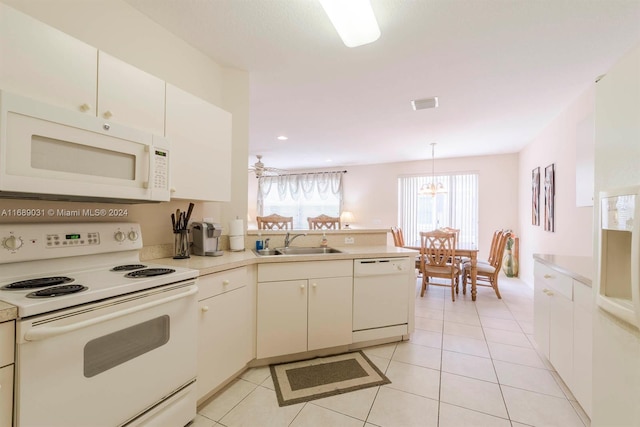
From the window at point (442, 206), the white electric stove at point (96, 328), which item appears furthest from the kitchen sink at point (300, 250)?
the window at point (442, 206)

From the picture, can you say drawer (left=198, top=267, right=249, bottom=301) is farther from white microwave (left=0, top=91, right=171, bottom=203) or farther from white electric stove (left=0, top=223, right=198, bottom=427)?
white microwave (left=0, top=91, right=171, bottom=203)

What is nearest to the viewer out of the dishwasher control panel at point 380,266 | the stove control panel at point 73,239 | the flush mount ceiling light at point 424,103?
the stove control panel at point 73,239

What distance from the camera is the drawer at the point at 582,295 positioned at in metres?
1.43

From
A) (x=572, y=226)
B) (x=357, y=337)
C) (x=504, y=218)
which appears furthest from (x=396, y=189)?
(x=357, y=337)

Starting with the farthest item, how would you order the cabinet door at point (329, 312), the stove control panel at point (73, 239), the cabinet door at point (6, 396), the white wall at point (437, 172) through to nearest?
the white wall at point (437, 172), the cabinet door at point (329, 312), the stove control panel at point (73, 239), the cabinet door at point (6, 396)

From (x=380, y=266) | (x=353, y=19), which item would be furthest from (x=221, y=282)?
(x=353, y=19)

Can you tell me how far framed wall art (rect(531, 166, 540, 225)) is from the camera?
4113mm

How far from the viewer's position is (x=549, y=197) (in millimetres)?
3641

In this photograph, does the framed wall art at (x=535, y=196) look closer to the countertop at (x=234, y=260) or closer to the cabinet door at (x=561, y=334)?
the cabinet door at (x=561, y=334)

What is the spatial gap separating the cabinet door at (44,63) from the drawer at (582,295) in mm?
2719

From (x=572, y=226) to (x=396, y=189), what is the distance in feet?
11.8

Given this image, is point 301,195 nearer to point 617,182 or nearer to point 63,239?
point 63,239

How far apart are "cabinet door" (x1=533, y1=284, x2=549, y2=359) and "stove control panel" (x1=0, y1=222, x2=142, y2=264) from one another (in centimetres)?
287

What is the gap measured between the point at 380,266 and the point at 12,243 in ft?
7.28
